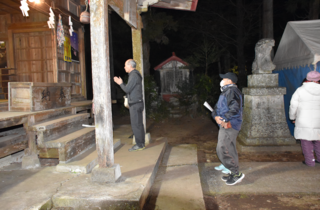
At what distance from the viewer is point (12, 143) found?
3.86 metres

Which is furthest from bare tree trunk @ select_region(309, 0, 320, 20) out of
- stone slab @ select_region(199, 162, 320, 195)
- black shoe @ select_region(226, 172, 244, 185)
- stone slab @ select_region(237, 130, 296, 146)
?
black shoe @ select_region(226, 172, 244, 185)

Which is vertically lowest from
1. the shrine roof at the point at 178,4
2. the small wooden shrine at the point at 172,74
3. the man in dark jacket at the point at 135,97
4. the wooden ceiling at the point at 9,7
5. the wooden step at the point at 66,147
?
the wooden step at the point at 66,147

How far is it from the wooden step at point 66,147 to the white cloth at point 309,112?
168 inches

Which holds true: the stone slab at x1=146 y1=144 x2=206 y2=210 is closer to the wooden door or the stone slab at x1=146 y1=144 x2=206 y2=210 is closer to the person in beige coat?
the person in beige coat

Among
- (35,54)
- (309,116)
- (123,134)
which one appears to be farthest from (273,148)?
(35,54)

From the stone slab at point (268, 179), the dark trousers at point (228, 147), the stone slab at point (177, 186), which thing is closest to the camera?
the stone slab at point (177, 186)

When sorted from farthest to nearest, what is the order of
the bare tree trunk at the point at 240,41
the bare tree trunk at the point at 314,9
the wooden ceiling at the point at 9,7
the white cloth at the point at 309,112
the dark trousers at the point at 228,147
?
the bare tree trunk at the point at 240,41, the bare tree trunk at the point at 314,9, the wooden ceiling at the point at 9,7, the white cloth at the point at 309,112, the dark trousers at the point at 228,147

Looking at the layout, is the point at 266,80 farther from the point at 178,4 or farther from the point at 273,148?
the point at 178,4

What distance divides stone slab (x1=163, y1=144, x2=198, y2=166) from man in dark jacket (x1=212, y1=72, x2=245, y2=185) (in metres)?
0.93

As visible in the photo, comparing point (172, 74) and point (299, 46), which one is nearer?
point (299, 46)

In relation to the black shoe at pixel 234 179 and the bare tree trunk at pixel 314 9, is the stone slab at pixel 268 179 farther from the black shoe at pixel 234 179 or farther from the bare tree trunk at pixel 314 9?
the bare tree trunk at pixel 314 9

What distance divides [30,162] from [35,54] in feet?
13.4

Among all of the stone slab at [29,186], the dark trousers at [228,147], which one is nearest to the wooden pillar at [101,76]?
the stone slab at [29,186]

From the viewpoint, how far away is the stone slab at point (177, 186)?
295cm
